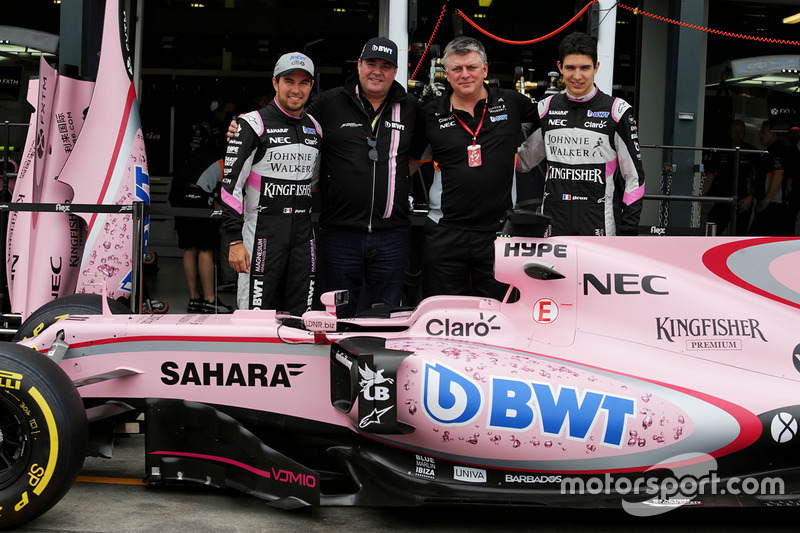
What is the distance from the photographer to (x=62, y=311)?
432cm

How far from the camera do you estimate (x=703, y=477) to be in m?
3.27

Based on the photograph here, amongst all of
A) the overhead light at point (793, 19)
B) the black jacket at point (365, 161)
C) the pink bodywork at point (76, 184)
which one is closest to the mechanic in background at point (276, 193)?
the black jacket at point (365, 161)

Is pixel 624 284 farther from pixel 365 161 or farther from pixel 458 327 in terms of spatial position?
pixel 365 161

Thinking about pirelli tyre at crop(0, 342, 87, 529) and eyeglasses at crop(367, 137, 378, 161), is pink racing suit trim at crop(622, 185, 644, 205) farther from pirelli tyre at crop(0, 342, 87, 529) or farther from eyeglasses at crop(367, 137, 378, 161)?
pirelli tyre at crop(0, 342, 87, 529)

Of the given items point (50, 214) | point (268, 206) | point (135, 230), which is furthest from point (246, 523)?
point (50, 214)

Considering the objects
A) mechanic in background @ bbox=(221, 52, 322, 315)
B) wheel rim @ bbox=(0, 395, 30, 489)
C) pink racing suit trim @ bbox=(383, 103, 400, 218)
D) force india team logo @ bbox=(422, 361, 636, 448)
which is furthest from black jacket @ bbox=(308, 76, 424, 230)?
wheel rim @ bbox=(0, 395, 30, 489)

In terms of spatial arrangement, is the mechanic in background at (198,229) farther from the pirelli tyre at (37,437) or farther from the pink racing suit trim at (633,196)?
the pirelli tyre at (37,437)

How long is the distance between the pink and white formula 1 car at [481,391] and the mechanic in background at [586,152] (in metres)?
1.04

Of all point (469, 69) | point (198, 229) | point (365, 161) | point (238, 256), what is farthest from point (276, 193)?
A: point (198, 229)

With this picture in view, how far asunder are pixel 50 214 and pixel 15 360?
319cm

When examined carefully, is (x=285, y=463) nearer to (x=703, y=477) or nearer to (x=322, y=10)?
(x=703, y=477)

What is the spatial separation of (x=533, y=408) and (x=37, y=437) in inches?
78.7

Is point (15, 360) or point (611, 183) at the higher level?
point (611, 183)

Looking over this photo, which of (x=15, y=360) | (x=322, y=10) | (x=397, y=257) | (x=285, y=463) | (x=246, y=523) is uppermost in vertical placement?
(x=322, y=10)
